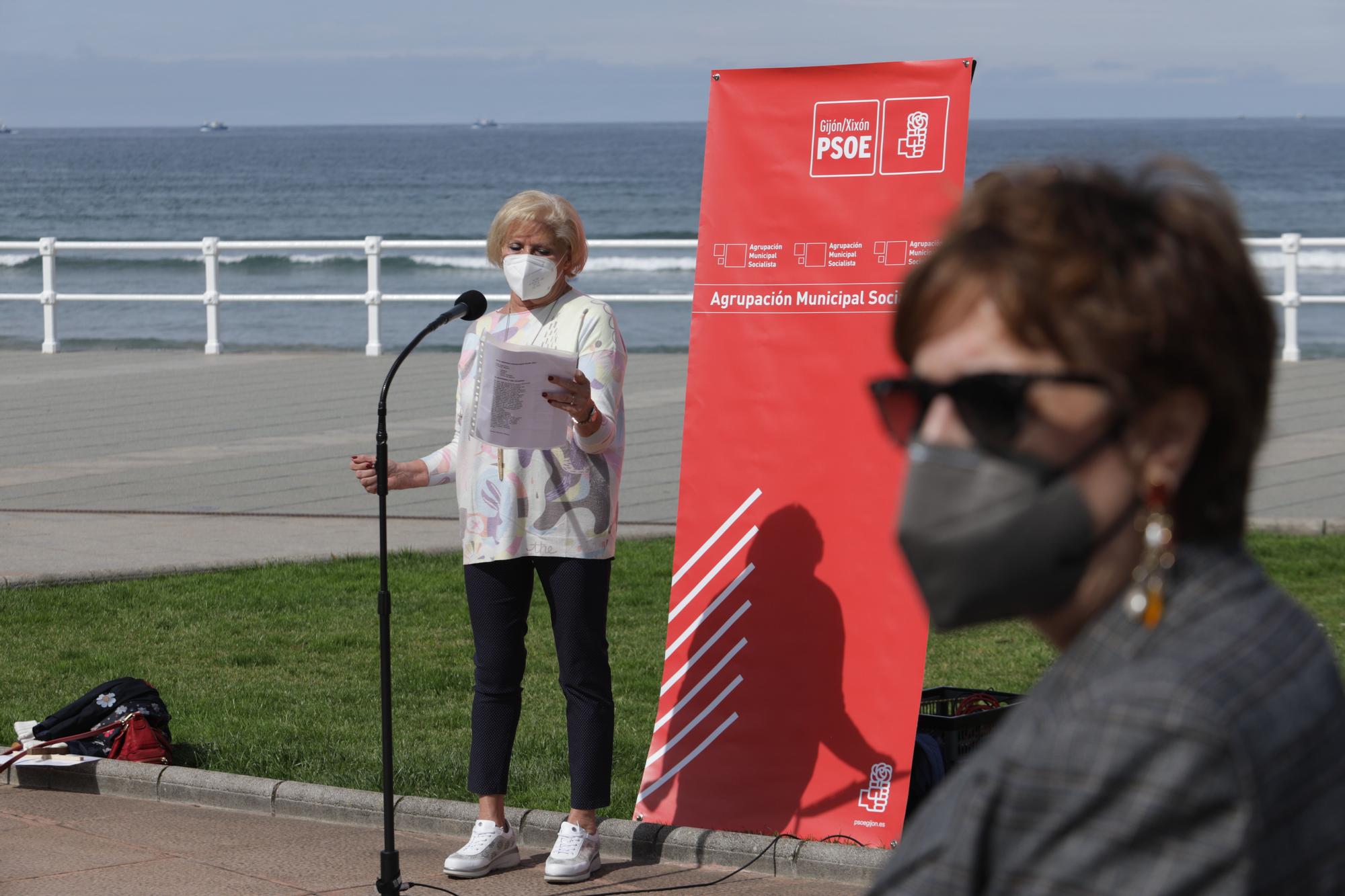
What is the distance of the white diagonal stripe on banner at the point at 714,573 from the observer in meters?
5.37

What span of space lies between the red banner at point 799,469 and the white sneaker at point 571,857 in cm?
41

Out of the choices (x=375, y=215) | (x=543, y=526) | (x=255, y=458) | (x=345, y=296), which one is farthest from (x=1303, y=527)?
(x=375, y=215)

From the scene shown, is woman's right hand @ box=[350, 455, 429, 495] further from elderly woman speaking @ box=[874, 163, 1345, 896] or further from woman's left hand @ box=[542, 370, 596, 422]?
elderly woman speaking @ box=[874, 163, 1345, 896]

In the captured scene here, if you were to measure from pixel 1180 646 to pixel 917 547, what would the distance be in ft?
0.75

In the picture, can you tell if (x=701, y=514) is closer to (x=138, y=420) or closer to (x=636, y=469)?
(x=636, y=469)

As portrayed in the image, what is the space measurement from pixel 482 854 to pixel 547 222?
6.18ft

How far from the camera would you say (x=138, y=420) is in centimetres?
1535

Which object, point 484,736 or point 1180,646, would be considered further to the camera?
point 484,736

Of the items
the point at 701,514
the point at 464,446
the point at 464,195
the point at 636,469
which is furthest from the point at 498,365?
the point at 464,195

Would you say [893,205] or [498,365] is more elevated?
[893,205]

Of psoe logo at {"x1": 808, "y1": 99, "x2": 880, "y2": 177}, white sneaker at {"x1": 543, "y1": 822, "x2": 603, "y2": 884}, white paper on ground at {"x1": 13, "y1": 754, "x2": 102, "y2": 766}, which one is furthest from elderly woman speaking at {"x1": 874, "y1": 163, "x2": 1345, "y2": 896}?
white paper on ground at {"x1": 13, "y1": 754, "x2": 102, "y2": 766}

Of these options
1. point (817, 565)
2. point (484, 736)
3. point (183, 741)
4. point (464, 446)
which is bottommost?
point (183, 741)

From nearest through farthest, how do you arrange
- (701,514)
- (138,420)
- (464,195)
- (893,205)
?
(893,205) < (701,514) < (138,420) < (464,195)

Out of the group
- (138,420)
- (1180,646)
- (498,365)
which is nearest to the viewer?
(1180,646)
